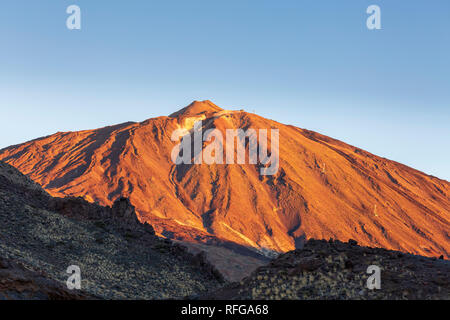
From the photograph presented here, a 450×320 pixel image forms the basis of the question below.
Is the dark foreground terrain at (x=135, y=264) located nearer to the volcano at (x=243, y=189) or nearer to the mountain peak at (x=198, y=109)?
the volcano at (x=243, y=189)

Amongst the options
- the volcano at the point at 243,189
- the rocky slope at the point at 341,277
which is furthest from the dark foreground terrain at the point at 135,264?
the volcano at the point at 243,189

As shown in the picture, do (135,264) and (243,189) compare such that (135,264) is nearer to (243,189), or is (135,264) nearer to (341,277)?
(341,277)

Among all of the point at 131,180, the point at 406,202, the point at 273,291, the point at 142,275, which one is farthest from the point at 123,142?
the point at 273,291

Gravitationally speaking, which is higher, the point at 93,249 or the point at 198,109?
the point at 198,109

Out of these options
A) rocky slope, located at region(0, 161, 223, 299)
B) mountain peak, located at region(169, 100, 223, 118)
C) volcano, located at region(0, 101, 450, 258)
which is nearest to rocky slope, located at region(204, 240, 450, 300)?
rocky slope, located at region(0, 161, 223, 299)

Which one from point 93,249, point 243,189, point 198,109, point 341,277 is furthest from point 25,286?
point 198,109

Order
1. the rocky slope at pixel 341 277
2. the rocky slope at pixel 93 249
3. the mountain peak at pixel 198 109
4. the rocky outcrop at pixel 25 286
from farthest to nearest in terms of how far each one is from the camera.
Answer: the mountain peak at pixel 198 109 → the rocky slope at pixel 93 249 → the rocky outcrop at pixel 25 286 → the rocky slope at pixel 341 277

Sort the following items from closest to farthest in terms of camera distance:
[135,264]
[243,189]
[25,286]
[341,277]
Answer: [25,286] → [341,277] → [135,264] → [243,189]
